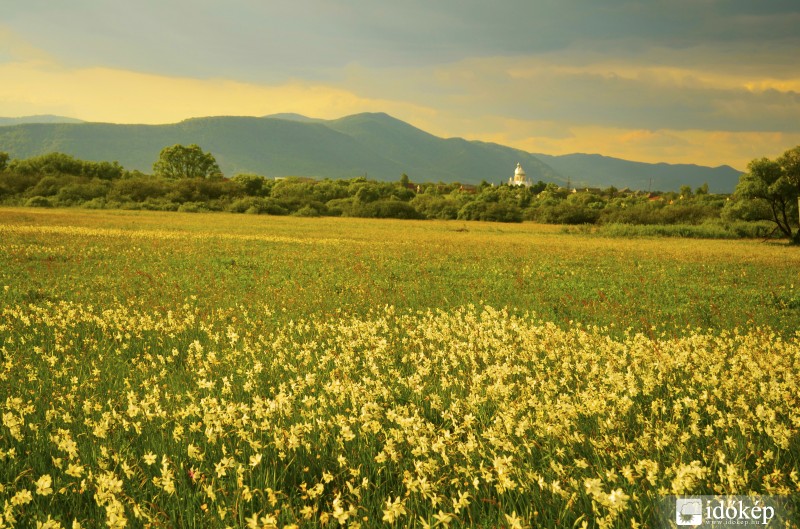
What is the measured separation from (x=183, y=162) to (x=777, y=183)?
11220 cm

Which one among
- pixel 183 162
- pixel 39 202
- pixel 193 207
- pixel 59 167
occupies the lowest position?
pixel 39 202

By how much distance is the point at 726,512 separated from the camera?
3293mm

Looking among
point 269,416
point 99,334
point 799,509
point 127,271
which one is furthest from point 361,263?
point 799,509

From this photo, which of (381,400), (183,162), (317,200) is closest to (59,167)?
(183,162)

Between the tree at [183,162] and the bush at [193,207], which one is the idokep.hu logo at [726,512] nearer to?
the bush at [193,207]

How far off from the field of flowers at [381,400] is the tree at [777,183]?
27.0m

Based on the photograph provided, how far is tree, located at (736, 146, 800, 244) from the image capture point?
40031mm

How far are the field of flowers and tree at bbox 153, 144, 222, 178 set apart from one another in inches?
4417

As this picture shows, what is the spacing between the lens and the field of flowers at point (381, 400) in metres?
3.74

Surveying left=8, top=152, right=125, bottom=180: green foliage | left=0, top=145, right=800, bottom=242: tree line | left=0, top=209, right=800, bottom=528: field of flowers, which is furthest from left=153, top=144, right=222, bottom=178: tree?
left=0, top=209, right=800, bottom=528: field of flowers

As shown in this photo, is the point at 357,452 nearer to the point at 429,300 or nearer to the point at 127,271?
Result: the point at 429,300

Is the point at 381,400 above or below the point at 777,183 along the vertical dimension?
below

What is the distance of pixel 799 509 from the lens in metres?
3.55

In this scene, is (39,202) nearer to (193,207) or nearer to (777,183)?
(193,207)
